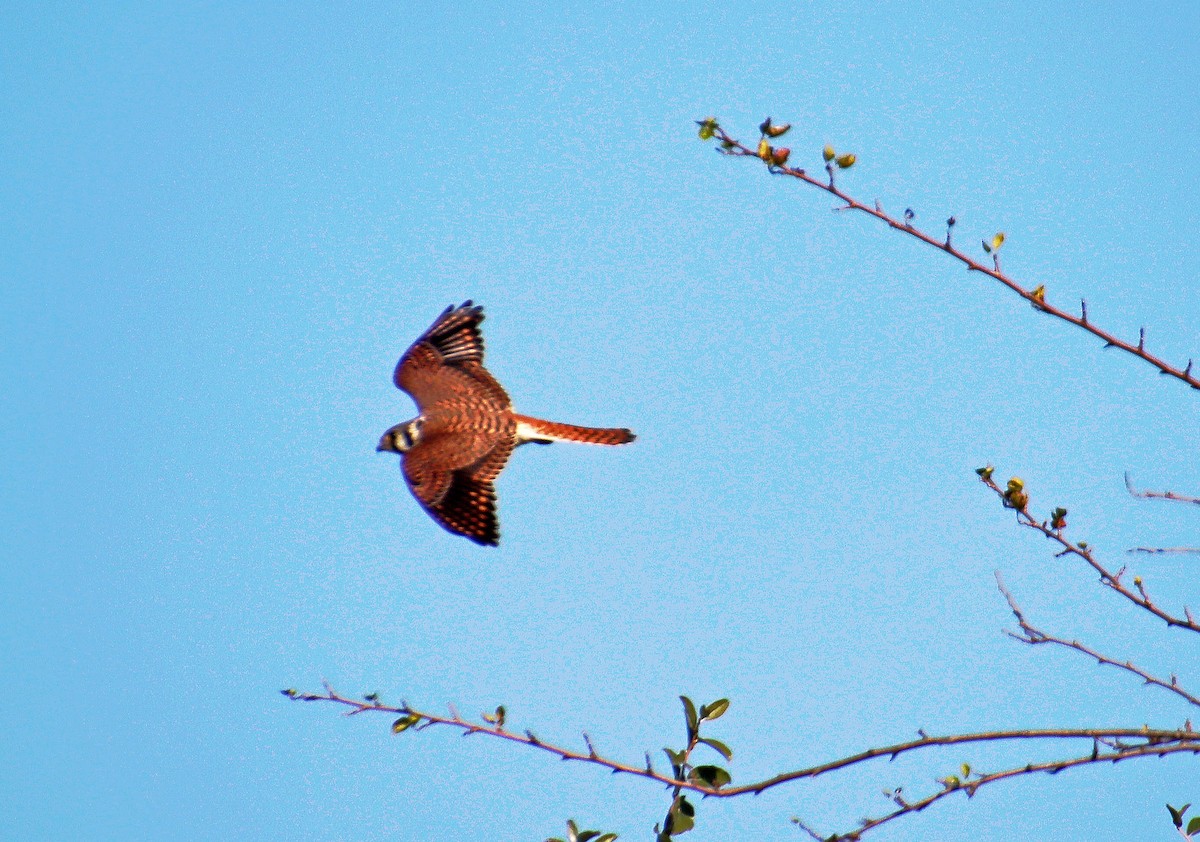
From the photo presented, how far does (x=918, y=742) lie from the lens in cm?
334

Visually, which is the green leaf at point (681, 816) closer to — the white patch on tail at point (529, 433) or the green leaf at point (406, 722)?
the green leaf at point (406, 722)

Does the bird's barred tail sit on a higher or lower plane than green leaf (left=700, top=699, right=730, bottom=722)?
higher

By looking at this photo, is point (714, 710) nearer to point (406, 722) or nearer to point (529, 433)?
point (406, 722)

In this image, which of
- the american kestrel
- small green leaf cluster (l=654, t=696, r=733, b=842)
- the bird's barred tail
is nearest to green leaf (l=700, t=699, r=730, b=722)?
small green leaf cluster (l=654, t=696, r=733, b=842)

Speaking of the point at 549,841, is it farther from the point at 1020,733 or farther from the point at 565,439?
the point at 565,439

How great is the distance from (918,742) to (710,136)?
7.43ft

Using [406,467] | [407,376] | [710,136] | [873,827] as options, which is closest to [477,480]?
[406,467]

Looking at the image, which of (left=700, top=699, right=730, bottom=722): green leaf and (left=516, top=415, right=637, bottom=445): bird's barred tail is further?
(left=516, top=415, right=637, bottom=445): bird's barred tail

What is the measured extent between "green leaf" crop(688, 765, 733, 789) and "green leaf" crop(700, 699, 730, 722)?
30cm

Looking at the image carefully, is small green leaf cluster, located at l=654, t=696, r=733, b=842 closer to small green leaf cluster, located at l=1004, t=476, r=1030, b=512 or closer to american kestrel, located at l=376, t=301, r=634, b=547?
small green leaf cluster, located at l=1004, t=476, r=1030, b=512

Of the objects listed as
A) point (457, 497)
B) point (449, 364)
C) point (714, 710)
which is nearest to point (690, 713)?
point (714, 710)

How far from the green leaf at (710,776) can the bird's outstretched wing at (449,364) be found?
6519mm

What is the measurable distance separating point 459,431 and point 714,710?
607 centimetres

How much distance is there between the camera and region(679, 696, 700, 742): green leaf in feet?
14.0
